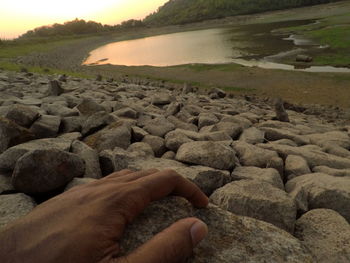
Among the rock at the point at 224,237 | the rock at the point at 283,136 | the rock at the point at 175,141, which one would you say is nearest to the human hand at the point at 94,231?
the rock at the point at 224,237

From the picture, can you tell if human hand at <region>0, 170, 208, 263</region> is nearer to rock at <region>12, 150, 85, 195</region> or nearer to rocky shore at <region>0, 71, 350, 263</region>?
rocky shore at <region>0, 71, 350, 263</region>

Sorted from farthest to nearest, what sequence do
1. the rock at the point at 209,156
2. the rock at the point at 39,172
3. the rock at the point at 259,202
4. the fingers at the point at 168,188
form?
the rock at the point at 209,156 < the rock at the point at 39,172 < the rock at the point at 259,202 < the fingers at the point at 168,188

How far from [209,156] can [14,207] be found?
9.04 ft

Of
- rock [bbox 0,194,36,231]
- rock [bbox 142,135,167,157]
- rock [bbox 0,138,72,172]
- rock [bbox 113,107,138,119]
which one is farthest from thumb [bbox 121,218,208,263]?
rock [bbox 113,107,138,119]

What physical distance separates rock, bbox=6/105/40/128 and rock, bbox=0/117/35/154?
587mm

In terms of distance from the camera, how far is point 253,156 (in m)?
5.41

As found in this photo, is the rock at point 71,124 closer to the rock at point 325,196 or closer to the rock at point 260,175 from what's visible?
the rock at point 260,175

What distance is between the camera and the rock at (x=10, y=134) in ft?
15.7

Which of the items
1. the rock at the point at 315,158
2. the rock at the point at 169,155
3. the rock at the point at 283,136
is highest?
the rock at the point at 169,155

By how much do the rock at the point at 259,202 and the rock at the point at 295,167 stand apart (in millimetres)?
1589

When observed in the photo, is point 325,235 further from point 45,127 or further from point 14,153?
point 45,127

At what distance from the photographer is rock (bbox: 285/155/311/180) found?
502 centimetres

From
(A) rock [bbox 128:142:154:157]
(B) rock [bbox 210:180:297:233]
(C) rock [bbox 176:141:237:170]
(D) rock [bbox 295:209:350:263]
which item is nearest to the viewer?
(D) rock [bbox 295:209:350:263]

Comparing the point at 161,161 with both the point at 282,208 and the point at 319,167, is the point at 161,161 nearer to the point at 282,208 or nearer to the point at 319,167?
the point at 282,208
